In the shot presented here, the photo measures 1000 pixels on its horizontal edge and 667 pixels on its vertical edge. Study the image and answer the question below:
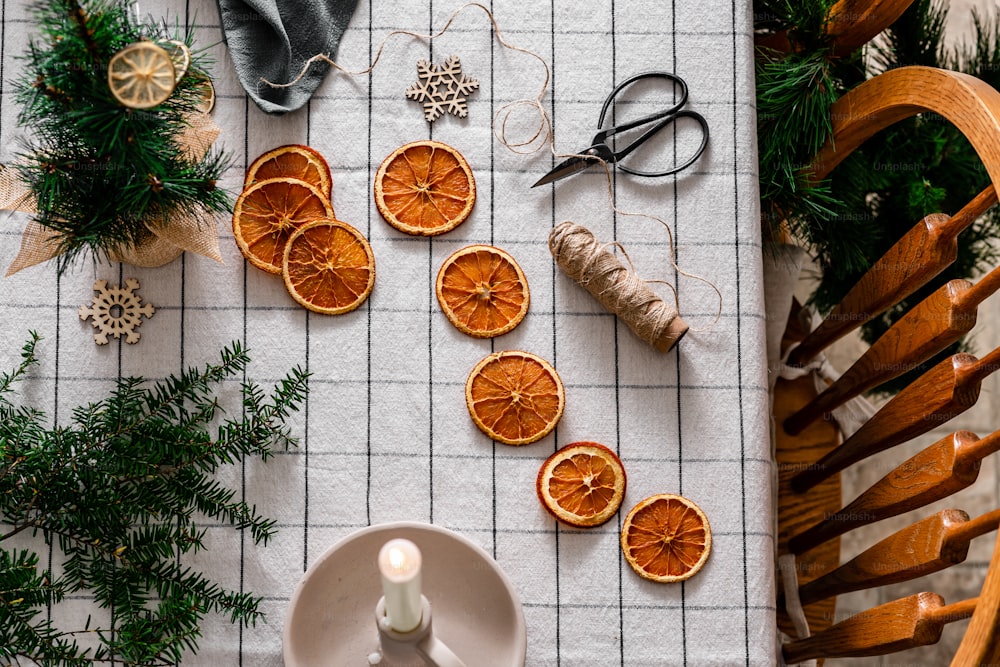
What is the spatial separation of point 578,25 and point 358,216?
39 cm

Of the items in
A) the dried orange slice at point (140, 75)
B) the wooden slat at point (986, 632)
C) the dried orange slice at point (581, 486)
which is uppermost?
the dried orange slice at point (140, 75)

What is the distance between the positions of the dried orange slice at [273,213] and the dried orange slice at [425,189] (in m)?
0.09

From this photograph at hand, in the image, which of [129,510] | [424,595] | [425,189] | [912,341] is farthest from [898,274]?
[129,510]

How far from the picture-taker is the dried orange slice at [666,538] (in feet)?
3.56

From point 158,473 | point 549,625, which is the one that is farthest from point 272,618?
point 549,625

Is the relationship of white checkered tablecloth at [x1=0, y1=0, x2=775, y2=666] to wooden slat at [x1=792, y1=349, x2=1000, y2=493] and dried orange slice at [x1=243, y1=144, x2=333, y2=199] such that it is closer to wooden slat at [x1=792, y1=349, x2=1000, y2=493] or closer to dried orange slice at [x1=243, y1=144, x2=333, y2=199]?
dried orange slice at [x1=243, y1=144, x2=333, y2=199]

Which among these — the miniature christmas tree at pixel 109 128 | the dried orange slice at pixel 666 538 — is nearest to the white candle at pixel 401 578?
the dried orange slice at pixel 666 538

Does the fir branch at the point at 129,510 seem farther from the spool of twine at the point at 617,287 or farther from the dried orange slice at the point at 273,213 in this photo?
the spool of twine at the point at 617,287

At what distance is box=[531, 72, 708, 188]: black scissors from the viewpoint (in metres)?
1.14

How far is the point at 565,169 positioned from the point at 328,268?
13.2 inches

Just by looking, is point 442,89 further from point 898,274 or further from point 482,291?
point 898,274

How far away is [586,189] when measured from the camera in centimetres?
116

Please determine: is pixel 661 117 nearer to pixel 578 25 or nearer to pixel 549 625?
pixel 578 25

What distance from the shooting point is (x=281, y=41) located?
115 centimetres
